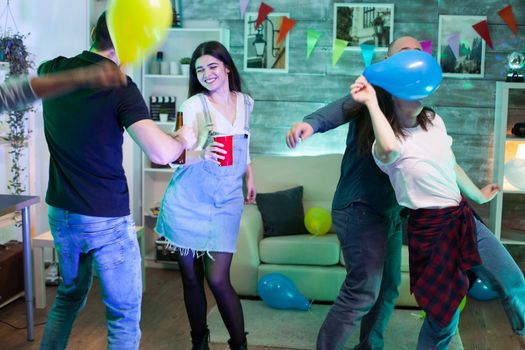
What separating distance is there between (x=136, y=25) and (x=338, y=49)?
272 cm

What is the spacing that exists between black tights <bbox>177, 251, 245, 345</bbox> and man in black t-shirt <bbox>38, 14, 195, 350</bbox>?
52cm

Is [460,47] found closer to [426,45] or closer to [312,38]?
[426,45]

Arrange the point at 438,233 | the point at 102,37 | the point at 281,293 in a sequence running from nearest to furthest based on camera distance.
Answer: the point at 102,37 < the point at 438,233 < the point at 281,293

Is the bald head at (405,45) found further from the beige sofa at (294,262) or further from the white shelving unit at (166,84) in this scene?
the white shelving unit at (166,84)

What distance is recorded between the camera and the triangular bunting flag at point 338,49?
4324 millimetres

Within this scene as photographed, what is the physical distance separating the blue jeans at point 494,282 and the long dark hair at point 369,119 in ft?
1.47

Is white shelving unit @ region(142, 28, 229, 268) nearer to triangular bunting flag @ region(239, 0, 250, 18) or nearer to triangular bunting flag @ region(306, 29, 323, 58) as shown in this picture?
triangular bunting flag @ region(239, 0, 250, 18)

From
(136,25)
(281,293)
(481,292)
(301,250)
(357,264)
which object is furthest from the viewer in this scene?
(481,292)

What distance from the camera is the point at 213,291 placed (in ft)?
8.46

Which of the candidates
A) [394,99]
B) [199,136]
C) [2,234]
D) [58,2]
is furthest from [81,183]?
[58,2]

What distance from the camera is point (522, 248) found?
4379 mm

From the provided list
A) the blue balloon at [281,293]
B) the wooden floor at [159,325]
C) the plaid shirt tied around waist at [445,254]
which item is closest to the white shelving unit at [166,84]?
the wooden floor at [159,325]

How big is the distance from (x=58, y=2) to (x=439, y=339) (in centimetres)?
321

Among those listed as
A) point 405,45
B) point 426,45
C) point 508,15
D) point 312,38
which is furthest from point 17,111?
point 508,15
